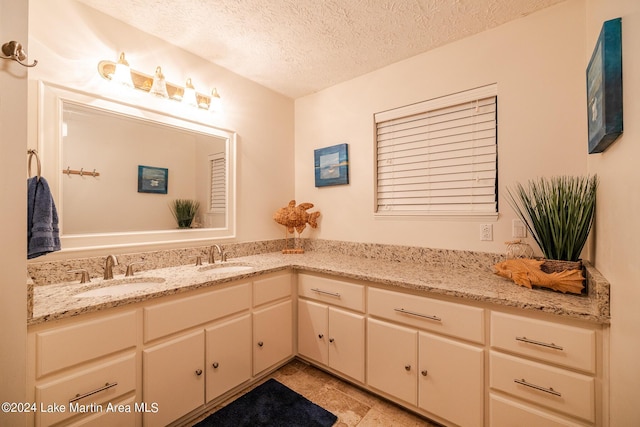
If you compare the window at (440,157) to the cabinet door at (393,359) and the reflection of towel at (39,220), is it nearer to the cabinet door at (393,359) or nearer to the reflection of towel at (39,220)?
the cabinet door at (393,359)

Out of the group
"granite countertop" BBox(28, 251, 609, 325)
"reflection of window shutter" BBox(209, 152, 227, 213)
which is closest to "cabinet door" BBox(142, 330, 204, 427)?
"granite countertop" BBox(28, 251, 609, 325)

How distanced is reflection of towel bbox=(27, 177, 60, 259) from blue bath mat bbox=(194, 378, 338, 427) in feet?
3.97

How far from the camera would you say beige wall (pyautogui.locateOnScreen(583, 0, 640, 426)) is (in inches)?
32.7

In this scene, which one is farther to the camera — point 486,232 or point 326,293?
point 326,293

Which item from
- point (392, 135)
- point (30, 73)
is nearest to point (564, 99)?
point (392, 135)

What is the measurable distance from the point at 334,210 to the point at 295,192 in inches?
22.0

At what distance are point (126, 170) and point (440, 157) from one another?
2.19m

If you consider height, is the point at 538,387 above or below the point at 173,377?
above

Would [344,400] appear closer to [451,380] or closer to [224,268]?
[451,380]

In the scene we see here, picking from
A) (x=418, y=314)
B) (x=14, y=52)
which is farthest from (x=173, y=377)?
(x=14, y=52)

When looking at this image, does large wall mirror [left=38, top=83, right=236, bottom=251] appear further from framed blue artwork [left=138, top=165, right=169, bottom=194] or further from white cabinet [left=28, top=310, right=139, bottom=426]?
white cabinet [left=28, top=310, right=139, bottom=426]

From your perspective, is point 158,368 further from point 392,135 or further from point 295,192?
point 392,135

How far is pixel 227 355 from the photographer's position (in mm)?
1672

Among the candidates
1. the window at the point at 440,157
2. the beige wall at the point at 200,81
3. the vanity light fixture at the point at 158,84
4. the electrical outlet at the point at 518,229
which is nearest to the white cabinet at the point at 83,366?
the beige wall at the point at 200,81
